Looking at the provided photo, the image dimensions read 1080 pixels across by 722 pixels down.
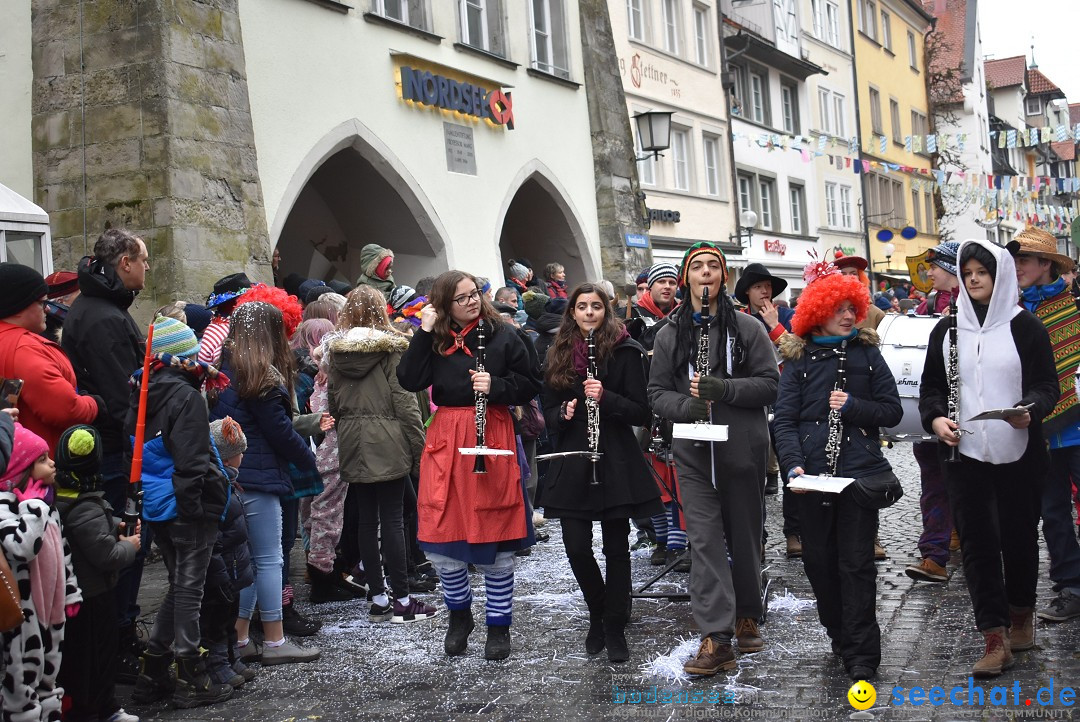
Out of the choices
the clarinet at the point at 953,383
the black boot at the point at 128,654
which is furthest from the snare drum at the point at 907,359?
the black boot at the point at 128,654

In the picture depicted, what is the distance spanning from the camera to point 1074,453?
628 centimetres

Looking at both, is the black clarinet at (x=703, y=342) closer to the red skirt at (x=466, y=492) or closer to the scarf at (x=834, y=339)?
the scarf at (x=834, y=339)

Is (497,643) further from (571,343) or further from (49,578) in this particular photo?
(49,578)

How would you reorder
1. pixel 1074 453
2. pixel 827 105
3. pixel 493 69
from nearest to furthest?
1. pixel 1074 453
2. pixel 493 69
3. pixel 827 105

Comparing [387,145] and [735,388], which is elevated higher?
[387,145]

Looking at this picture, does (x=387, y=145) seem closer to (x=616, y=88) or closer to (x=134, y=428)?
(x=616, y=88)

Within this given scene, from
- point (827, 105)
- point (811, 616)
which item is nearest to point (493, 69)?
point (811, 616)

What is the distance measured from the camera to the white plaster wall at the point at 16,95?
1087cm

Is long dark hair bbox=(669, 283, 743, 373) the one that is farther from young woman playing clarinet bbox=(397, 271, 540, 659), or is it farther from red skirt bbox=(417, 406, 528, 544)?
red skirt bbox=(417, 406, 528, 544)

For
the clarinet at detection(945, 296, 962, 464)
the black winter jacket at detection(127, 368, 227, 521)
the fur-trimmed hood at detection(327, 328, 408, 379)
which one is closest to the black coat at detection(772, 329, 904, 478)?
the clarinet at detection(945, 296, 962, 464)

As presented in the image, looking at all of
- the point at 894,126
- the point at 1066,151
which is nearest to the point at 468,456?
the point at 894,126

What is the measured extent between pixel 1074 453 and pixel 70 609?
16.6 feet

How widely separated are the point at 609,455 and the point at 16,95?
25.7ft

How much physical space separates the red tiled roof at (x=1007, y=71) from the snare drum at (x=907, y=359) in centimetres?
5948
